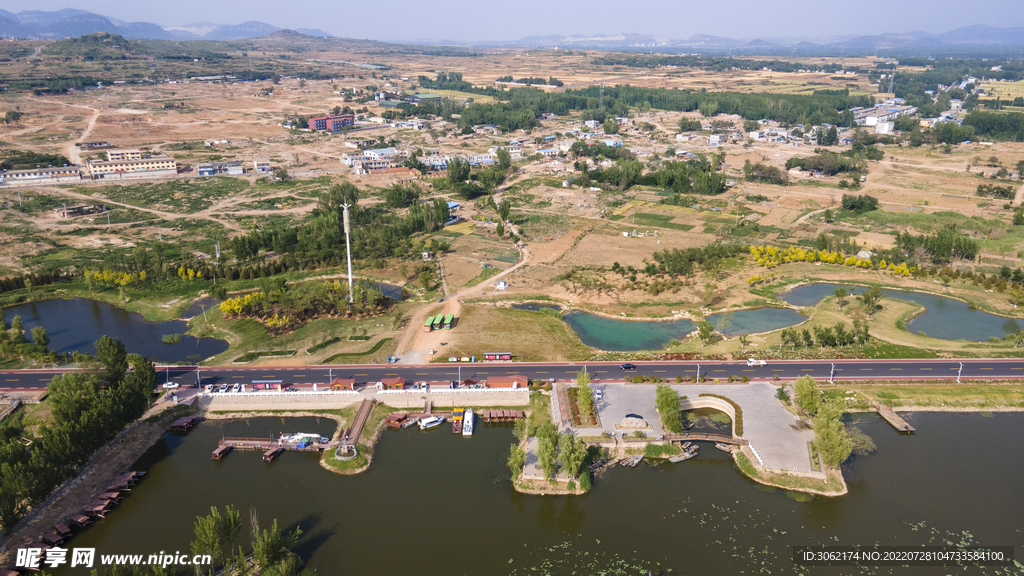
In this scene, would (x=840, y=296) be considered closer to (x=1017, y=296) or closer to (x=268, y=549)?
(x=1017, y=296)

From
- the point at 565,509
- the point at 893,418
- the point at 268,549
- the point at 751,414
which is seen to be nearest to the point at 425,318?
the point at 565,509

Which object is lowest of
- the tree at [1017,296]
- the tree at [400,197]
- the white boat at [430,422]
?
the white boat at [430,422]

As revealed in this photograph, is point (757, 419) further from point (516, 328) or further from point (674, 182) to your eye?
point (674, 182)

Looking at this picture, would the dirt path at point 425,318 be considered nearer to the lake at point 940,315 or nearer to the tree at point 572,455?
the tree at point 572,455

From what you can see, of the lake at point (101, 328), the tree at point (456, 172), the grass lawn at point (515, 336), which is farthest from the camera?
the tree at point (456, 172)

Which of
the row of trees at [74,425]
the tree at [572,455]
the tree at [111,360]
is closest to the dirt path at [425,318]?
the row of trees at [74,425]

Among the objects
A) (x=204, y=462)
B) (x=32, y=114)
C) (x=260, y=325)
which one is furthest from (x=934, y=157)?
(x=32, y=114)

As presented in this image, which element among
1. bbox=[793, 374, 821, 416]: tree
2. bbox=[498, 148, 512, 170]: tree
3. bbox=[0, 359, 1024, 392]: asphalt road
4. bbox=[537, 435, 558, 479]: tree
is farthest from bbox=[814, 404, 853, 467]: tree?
bbox=[498, 148, 512, 170]: tree
